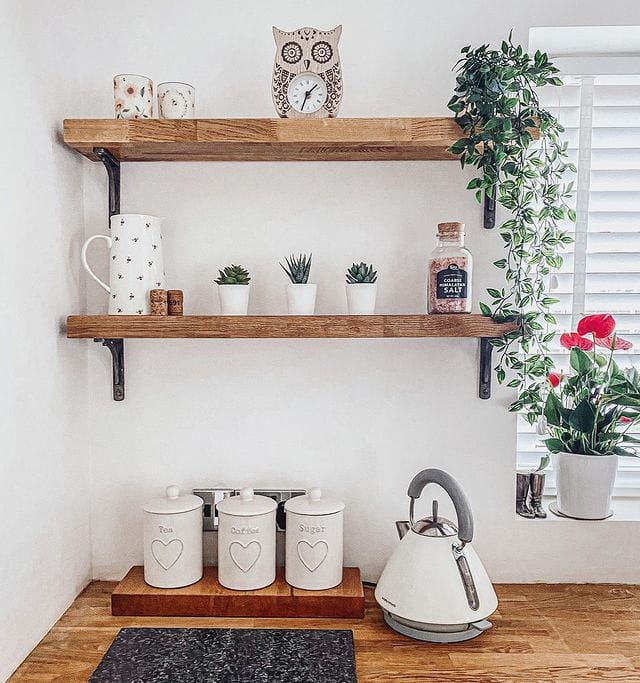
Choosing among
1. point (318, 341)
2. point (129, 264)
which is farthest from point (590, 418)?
point (129, 264)

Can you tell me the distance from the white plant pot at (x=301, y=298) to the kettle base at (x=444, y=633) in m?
0.64

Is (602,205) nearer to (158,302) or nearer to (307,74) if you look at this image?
(307,74)

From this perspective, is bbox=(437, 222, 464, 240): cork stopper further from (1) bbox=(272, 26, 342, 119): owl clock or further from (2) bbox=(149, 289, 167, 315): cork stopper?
(2) bbox=(149, 289, 167, 315): cork stopper

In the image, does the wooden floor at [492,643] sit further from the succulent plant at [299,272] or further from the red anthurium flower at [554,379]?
the succulent plant at [299,272]

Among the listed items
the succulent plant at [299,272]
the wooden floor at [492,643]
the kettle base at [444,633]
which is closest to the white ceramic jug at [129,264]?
the succulent plant at [299,272]

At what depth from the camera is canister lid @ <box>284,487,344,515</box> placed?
1412 millimetres

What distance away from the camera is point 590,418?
4.78 ft

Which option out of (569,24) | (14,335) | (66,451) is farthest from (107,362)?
(569,24)

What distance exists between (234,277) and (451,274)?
0.44 meters

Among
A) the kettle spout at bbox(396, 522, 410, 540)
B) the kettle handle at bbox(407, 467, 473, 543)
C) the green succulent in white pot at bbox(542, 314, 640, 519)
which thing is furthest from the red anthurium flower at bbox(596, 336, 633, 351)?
the kettle spout at bbox(396, 522, 410, 540)

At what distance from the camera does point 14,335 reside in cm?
120

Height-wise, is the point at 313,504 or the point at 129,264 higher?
the point at 129,264

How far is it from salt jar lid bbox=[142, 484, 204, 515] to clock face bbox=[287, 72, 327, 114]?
820 millimetres

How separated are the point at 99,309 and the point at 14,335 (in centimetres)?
34
